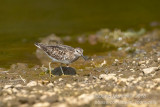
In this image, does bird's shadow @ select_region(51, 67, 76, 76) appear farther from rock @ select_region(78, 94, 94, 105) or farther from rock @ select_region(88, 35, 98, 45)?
rock @ select_region(88, 35, 98, 45)

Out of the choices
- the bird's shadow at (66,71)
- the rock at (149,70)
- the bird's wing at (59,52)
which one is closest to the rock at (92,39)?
the bird's shadow at (66,71)

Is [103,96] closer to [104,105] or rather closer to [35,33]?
[104,105]

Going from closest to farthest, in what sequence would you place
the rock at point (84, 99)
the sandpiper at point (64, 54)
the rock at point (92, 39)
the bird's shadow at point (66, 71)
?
the rock at point (84, 99), the sandpiper at point (64, 54), the bird's shadow at point (66, 71), the rock at point (92, 39)

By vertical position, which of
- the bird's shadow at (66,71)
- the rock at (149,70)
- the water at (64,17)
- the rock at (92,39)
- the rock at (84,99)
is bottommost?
the rock at (84,99)

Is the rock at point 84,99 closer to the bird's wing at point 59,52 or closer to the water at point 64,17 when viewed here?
the bird's wing at point 59,52

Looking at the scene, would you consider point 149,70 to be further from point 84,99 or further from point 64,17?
point 64,17

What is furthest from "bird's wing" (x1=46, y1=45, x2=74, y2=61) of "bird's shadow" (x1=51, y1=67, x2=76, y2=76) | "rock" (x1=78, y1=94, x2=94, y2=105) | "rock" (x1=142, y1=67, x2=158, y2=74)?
"rock" (x1=78, y1=94, x2=94, y2=105)

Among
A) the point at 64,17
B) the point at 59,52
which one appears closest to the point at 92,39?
the point at 64,17

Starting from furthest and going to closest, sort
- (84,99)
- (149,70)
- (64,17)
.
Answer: (64,17) < (149,70) < (84,99)
